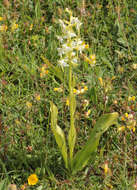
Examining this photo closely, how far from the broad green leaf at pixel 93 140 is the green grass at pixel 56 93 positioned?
0.30 ft

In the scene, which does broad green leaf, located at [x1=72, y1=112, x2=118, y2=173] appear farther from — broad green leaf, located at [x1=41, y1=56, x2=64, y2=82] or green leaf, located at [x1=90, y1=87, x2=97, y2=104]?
broad green leaf, located at [x1=41, y1=56, x2=64, y2=82]

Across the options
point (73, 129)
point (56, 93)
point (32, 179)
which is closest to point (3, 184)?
point (32, 179)

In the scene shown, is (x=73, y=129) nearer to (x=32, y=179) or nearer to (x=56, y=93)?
(x=32, y=179)

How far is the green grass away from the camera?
1838 millimetres

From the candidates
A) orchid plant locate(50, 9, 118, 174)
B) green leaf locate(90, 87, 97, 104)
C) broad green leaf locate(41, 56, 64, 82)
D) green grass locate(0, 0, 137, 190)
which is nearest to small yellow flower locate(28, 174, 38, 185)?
green grass locate(0, 0, 137, 190)

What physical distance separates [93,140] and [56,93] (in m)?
0.67

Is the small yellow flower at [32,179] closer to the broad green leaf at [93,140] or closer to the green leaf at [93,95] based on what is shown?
the broad green leaf at [93,140]

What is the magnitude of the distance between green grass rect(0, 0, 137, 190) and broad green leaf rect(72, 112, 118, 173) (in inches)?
3.6

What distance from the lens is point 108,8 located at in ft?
9.67

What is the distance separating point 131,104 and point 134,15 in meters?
1.09

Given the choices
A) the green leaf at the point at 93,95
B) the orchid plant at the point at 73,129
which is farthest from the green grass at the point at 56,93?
the orchid plant at the point at 73,129

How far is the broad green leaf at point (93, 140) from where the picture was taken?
164 cm

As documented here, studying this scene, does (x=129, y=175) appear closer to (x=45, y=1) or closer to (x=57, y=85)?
(x=57, y=85)

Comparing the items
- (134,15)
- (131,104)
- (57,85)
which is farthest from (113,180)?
(134,15)
